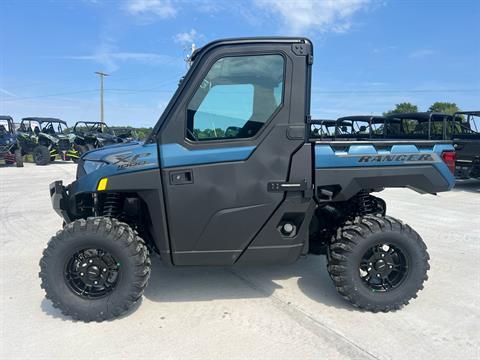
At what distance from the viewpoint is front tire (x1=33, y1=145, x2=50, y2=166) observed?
711 inches

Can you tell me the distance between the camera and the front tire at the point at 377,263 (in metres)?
3.22

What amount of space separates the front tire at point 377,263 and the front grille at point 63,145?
18.2m

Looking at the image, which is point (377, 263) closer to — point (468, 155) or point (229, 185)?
point (229, 185)

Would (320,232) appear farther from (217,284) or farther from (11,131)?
(11,131)

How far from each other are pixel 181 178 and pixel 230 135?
523 mm

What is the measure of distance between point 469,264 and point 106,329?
4000 millimetres

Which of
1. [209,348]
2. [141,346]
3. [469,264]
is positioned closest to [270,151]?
[209,348]

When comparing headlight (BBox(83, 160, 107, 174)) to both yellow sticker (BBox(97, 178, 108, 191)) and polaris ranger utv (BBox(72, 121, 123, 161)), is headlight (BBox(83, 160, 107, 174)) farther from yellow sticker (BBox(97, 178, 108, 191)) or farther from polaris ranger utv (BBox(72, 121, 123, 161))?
polaris ranger utv (BBox(72, 121, 123, 161))

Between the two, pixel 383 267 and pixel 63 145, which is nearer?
pixel 383 267

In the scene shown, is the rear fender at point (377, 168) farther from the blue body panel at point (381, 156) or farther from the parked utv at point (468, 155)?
the parked utv at point (468, 155)

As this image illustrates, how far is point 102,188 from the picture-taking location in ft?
10.2

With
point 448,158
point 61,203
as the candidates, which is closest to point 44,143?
point 61,203

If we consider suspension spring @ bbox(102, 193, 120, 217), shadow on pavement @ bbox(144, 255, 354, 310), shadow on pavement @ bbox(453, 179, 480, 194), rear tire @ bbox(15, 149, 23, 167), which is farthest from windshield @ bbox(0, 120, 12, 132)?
shadow on pavement @ bbox(453, 179, 480, 194)

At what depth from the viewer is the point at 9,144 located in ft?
56.8
